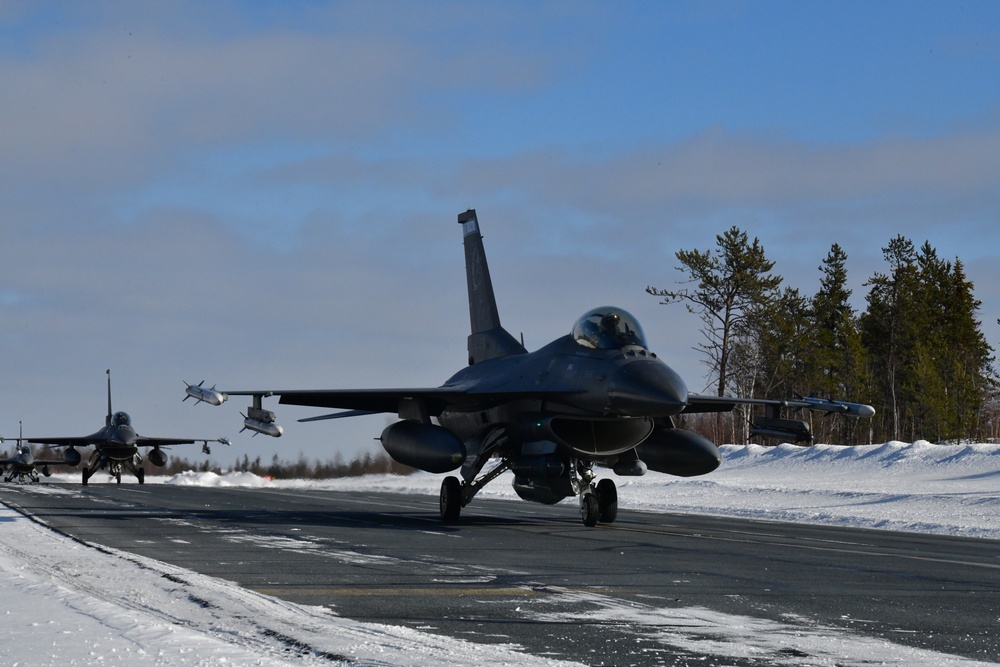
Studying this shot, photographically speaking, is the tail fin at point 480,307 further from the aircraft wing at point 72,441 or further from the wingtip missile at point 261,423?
the aircraft wing at point 72,441

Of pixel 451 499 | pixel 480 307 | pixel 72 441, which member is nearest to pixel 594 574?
pixel 451 499

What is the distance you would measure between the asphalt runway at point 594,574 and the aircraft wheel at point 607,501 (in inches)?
21.0

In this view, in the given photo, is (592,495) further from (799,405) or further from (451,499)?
(799,405)

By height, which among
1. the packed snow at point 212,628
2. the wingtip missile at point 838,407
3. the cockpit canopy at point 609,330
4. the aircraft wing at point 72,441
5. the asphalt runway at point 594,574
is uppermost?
the cockpit canopy at point 609,330

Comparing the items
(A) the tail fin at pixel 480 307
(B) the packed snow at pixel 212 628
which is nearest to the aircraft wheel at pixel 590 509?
(A) the tail fin at pixel 480 307

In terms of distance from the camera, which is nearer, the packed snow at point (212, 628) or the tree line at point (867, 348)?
the packed snow at point (212, 628)

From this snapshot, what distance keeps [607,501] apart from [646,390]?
3400mm

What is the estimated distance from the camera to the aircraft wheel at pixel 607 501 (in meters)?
19.7

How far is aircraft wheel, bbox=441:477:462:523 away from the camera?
67.3ft

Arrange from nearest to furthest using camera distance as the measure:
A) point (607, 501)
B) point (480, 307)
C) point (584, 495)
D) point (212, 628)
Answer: point (212, 628)
point (584, 495)
point (607, 501)
point (480, 307)

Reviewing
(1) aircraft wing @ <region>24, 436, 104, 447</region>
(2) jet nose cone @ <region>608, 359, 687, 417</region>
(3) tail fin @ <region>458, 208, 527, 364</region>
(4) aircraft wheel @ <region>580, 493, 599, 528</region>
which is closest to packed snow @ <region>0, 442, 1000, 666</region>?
Result: (2) jet nose cone @ <region>608, 359, 687, 417</region>

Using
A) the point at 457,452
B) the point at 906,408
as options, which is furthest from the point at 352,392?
the point at 906,408

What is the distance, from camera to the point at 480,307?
25.1 m

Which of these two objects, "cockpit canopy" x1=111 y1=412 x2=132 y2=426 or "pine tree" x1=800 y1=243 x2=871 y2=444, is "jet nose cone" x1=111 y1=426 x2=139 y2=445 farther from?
"pine tree" x1=800 y1=243 x2=871 y2=444
